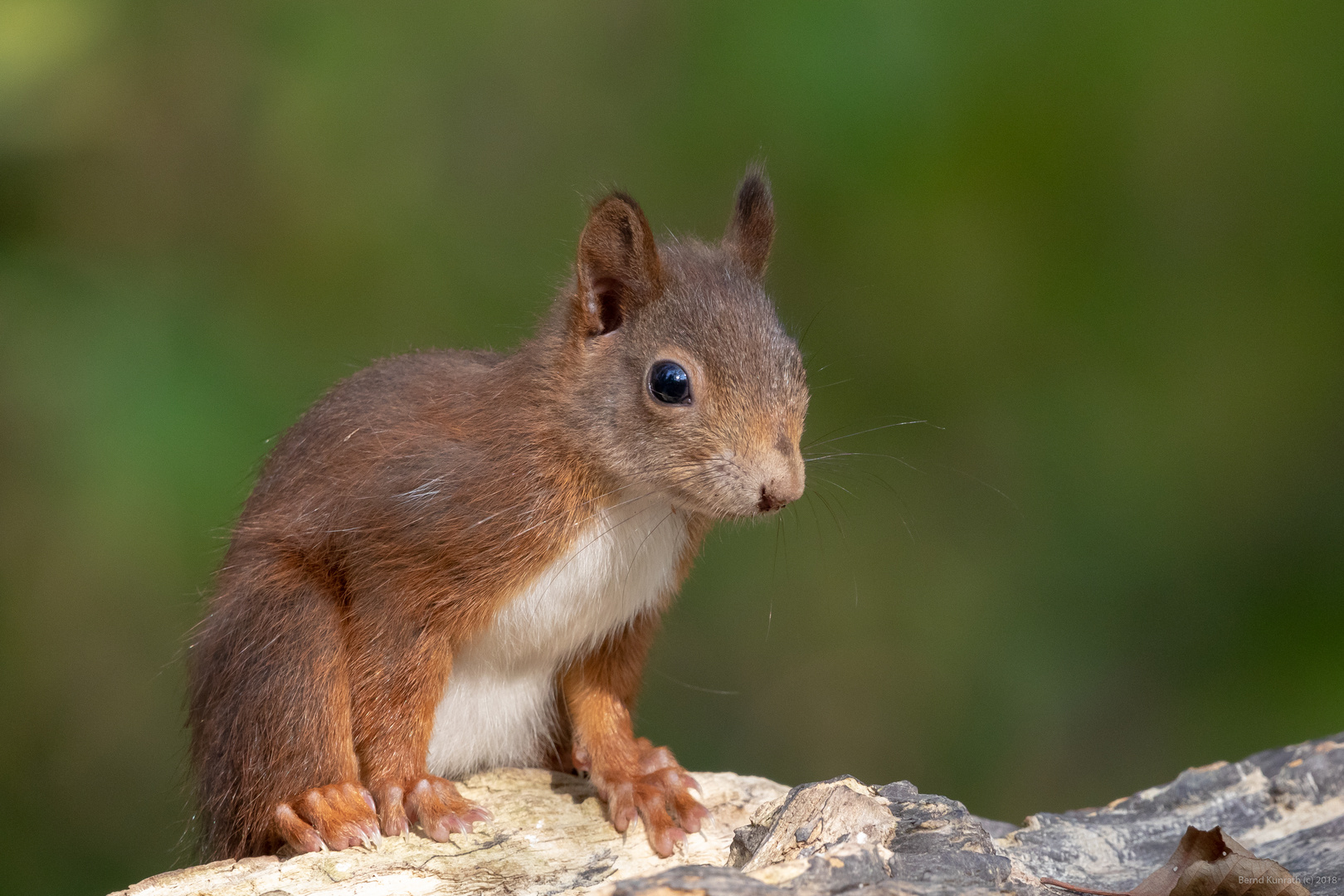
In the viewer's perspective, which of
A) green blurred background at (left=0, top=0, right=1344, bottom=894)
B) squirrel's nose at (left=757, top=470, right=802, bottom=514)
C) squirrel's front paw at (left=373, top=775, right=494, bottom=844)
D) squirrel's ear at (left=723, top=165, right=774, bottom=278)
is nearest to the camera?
squirrel's nose at (left=757, top=470, right=802, bottom=514)

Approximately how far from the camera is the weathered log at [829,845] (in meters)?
2.10

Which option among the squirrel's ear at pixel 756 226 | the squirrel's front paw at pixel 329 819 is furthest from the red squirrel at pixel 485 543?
the squirrel's ear at pixel 756 226

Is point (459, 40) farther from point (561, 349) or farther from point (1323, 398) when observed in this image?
point (1323, 398)

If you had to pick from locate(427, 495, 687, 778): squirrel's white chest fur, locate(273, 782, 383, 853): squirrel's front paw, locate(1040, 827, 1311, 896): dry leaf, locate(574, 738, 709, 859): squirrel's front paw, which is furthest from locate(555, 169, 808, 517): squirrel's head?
locate(1040, 827, 1311, 896): dry leaf

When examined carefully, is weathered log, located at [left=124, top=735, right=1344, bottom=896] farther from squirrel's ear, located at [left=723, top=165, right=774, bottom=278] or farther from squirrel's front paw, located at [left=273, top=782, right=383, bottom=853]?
squirrel's ear, located at [left=723, top=165, right=774, bottom=278]

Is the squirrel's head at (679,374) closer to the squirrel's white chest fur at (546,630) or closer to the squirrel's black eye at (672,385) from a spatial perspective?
the squirrel's black eye at (672,385)

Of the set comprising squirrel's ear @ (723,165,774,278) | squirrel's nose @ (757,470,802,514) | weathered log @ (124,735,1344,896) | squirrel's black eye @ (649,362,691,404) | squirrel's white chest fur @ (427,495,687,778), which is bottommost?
weathered log @ (124,735,1344,896)

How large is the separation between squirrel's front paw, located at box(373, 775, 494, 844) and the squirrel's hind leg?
36 millimetres

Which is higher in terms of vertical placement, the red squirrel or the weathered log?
the red squirrel

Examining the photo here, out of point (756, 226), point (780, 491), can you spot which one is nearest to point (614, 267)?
point (756, 226)

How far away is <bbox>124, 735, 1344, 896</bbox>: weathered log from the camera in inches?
82.5

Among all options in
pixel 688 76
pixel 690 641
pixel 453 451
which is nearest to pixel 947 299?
pixel 688 76

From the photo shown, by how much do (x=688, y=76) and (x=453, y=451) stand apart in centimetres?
218

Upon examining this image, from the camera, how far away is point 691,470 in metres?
2.67
